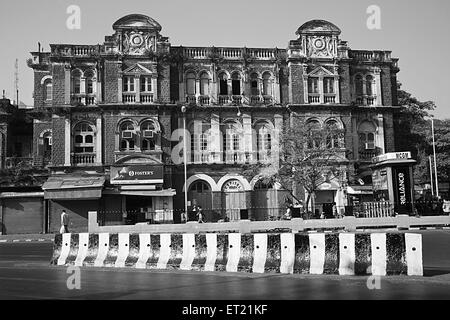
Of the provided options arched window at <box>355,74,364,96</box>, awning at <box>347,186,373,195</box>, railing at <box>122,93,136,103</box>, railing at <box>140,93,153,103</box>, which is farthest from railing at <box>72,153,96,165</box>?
arched window at <box>355,74,364,96</box>

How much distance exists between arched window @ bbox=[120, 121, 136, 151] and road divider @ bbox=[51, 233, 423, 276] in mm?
21943

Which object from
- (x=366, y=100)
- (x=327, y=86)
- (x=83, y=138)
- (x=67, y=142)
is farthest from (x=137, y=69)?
(x=366, y=100)

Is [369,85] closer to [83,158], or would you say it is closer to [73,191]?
[83,158]

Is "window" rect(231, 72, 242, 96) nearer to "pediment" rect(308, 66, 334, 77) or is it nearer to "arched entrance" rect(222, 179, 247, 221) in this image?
"pediment" rect(308, 66, 334, 77)

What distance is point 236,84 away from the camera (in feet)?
123

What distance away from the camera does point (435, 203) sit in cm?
3120

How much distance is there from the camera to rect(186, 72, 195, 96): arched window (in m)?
36.8


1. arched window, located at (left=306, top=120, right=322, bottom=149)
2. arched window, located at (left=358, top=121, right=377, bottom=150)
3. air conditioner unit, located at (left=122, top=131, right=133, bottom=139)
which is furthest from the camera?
arched window, located at (left=358, top=121, right=377, bottom=150)

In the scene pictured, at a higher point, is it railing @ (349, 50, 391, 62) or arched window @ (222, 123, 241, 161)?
railing @ (349, 50, 391, 62)

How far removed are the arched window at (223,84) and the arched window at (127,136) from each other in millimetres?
6898
